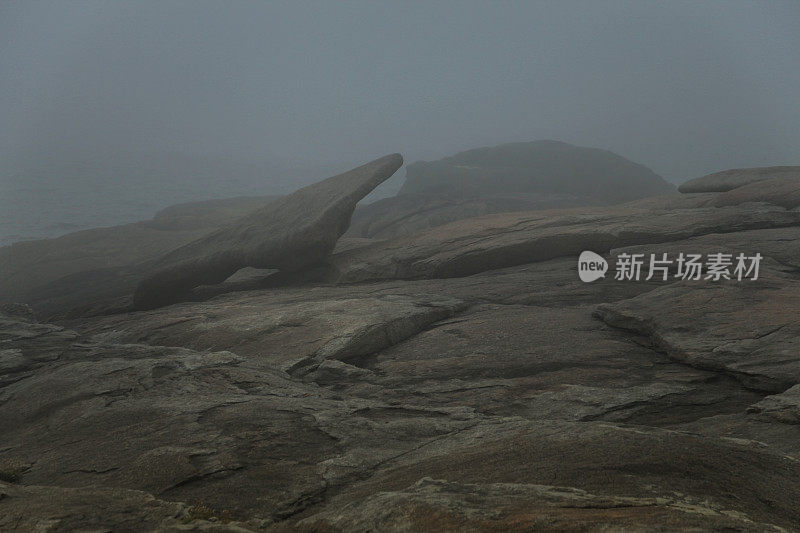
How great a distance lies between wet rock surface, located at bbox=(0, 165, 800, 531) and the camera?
6.27m

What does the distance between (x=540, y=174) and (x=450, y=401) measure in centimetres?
6413

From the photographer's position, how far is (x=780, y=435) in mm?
8656

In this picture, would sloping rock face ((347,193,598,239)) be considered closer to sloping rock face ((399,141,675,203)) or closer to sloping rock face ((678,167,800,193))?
sloping rock face ((399,141,675,203))

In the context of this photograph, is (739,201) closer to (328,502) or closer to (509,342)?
(509,342)

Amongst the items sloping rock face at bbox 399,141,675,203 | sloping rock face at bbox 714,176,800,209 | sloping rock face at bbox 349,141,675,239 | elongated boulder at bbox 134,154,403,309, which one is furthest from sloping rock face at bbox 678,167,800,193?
sloping rock face at bbox 399,141,675,203

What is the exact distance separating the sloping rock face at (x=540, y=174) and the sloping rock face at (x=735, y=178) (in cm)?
3301

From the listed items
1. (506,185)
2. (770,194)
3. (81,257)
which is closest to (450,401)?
(770,194)

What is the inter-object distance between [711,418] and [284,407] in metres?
7.80

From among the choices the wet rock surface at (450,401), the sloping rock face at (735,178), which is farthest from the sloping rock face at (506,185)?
the wet rock surface at (450,401)

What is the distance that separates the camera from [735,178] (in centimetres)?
2702

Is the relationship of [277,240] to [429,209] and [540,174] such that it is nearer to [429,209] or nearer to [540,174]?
[429,209]

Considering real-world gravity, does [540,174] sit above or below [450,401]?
above

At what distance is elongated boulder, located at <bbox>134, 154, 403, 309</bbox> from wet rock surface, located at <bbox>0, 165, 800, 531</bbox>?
3.24 m

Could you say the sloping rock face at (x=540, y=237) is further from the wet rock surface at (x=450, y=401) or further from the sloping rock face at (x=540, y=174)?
the sloping rock face at (x=540, y=174)
